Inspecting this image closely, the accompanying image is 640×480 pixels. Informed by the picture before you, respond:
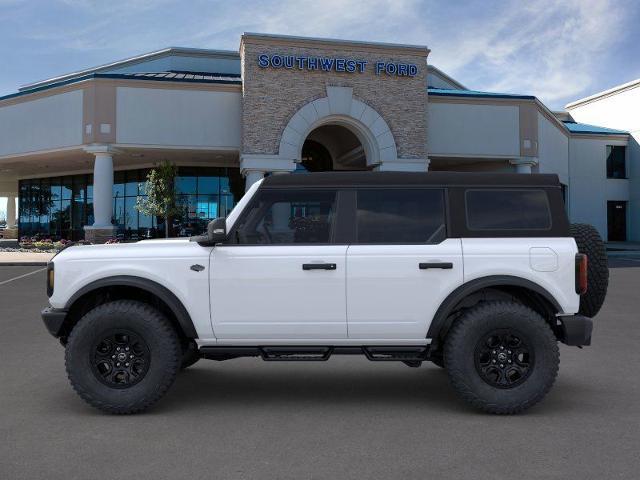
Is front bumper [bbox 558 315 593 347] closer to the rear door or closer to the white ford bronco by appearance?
the white ford bronco

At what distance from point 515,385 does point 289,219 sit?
91.6 inches

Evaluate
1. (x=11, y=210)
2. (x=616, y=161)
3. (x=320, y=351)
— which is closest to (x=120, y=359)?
(x=320, y=351)

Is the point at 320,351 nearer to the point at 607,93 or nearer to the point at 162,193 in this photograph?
the point at 162,193

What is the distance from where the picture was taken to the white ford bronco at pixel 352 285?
194 inches

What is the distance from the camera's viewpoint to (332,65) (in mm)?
27891

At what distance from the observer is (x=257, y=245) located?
509 centimetres

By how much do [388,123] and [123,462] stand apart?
26.2m

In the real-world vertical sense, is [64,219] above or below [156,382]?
above

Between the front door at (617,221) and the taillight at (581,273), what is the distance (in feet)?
143

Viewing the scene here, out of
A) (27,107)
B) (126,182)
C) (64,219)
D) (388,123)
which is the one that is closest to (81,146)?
(27,107)

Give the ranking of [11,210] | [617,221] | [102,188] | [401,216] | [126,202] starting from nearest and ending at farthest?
1. [401,216]
2. [102,188]
3. [126,202]
4. [617,221]
5. [11,210]

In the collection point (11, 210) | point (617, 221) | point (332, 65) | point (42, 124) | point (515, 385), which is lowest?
point (515, 385)

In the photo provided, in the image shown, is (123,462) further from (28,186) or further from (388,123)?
A: (28,186)

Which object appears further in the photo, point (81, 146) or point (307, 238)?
point (81, 146)
